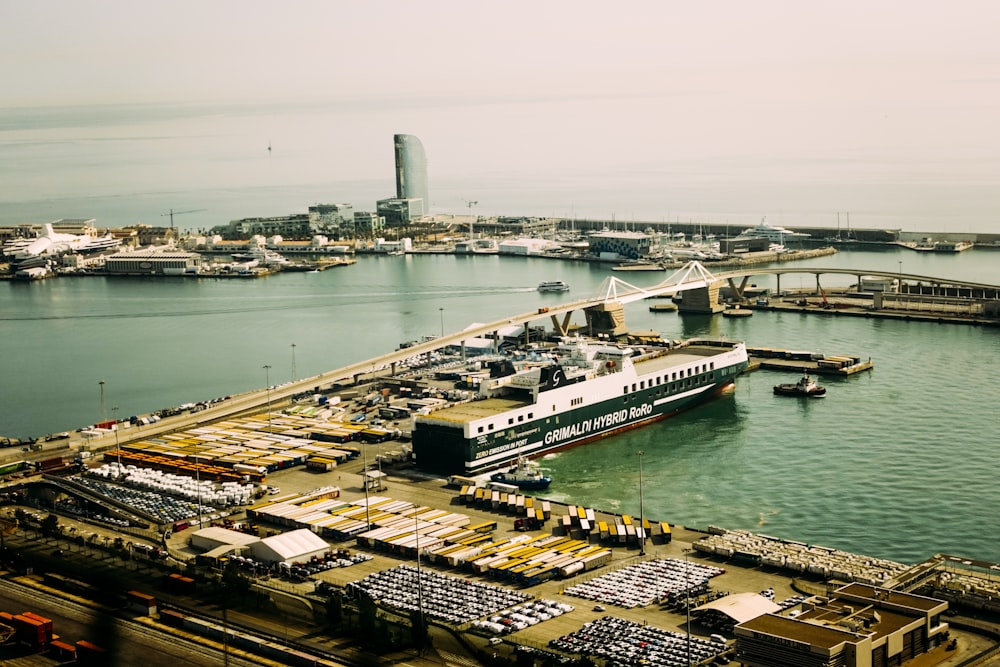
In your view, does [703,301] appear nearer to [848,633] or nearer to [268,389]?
[268,389]

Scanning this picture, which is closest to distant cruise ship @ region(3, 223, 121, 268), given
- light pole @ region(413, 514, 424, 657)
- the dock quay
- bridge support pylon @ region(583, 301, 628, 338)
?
bridge support pylon @ region(583, 301, 628, 338)

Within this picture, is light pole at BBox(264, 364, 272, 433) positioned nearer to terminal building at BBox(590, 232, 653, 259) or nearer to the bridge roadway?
the bridge roadway

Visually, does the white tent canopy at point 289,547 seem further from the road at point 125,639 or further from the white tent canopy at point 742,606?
the white tent canopy at point 742,606

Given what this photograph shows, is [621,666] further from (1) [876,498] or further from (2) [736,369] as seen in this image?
(2) [736,369]

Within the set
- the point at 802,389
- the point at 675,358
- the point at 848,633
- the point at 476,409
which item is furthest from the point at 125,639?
the point at 802,389

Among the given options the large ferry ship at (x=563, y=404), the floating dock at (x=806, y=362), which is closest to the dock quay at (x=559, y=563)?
the large ferry ship at (x=563, y=404)

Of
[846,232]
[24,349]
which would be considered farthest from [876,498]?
[846,232]
